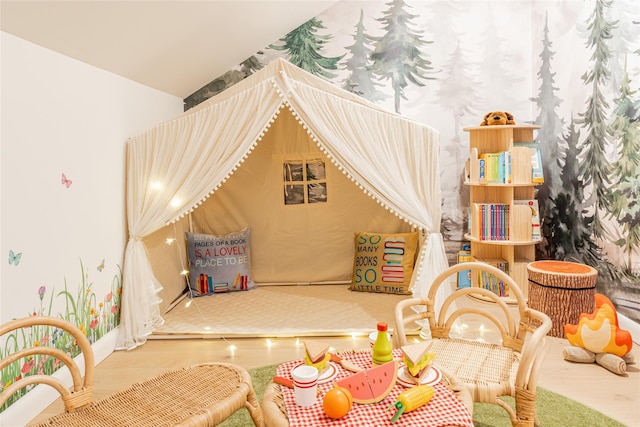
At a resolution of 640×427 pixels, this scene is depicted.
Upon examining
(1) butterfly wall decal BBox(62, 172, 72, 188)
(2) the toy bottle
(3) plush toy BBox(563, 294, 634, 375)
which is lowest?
(3) plush toy BBox(563, 294, 634, 375)

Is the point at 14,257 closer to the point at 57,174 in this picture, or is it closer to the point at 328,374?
the point at 57,174

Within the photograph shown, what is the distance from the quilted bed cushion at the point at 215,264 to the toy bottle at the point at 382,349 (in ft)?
8.15

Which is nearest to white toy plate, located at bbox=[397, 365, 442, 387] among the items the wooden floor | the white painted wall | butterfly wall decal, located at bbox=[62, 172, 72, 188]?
the wooden floor

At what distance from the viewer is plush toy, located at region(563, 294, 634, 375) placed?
2459mm

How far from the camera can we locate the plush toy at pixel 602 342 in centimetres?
246

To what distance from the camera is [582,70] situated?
3.49m

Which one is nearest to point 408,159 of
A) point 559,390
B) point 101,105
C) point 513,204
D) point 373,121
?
point 373,121

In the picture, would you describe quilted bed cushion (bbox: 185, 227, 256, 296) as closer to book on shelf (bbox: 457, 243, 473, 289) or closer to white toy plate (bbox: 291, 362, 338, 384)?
book on shelf (bbox: 457, 243, 473, 289)

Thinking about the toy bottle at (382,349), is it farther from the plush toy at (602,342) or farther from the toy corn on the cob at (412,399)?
the plush toy at (602,342)

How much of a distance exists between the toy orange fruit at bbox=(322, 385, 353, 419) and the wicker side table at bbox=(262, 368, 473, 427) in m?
0.13

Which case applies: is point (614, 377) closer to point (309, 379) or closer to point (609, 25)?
point (309, 379)

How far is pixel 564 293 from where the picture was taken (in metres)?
2.93

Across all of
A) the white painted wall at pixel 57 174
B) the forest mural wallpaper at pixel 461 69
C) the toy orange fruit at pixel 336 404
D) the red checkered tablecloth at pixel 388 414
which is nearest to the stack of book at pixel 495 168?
the forest mural wallpaper at pixel 461 69

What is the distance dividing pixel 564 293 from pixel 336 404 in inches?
87.7
